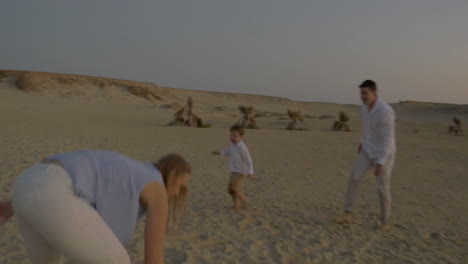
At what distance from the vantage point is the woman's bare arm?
1958mm

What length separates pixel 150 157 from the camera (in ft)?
37.0

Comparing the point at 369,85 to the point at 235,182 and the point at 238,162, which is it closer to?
the point at 238,162

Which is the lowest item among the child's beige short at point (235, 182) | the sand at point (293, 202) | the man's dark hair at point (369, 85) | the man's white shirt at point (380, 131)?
the sand at point (293, 202)

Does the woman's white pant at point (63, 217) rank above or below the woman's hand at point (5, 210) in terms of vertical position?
above

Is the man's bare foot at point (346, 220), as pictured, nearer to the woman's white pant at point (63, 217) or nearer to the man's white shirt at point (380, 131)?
the man's white shirt at point (380, 131)

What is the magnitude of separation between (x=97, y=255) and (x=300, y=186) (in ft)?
22.9

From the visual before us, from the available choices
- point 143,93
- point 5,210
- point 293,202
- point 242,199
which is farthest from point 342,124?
point 143,93

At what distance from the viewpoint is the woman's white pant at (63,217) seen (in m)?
1.77

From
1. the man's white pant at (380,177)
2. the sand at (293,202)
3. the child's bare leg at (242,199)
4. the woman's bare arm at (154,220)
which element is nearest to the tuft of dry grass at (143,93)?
the sand at (293,202)

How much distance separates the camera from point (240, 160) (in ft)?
20.1

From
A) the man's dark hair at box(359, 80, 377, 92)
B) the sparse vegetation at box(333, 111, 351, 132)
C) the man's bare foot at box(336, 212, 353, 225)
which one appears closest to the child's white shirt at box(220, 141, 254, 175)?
the man's bare foot at box(336, 212, 353, 225)

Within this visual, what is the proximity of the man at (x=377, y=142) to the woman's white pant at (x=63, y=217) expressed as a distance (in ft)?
13.8

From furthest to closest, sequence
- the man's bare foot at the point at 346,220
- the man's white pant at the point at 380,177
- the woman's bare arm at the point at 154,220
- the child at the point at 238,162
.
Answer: the child at the point at 238,162 → the man's bare foot at the point at 346,220 → the man's white pant at the point at 380,177 → the woman's bare arm at the point at 154,220

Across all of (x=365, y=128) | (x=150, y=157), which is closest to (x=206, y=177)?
(x=150, y=157)
